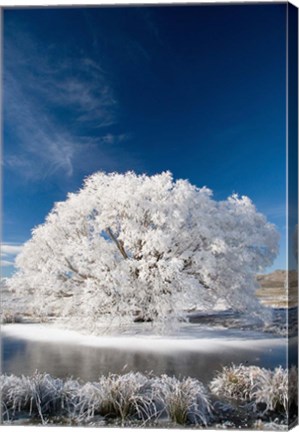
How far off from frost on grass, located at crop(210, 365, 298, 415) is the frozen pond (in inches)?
3.2

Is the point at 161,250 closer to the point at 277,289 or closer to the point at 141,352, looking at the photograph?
the point at 141,352

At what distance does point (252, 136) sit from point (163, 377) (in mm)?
Result: 2352

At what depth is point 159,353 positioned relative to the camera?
5.83m

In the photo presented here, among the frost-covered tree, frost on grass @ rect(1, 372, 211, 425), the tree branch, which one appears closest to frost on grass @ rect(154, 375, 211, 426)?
frost on grass @ rect(1, 372, 211, 425)

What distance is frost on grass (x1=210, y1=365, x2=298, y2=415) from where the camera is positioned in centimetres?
558

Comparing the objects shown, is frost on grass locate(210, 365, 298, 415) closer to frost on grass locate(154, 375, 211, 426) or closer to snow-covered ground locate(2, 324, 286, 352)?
frost on grass locate(154, 375, 211, 426)

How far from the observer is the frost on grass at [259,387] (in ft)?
18.3

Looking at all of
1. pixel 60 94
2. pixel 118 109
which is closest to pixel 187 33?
pixel 118 109

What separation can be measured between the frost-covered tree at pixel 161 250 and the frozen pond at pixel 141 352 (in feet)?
0.71

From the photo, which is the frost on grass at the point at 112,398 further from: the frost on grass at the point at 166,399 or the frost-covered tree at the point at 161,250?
the frost-covered tree at the point at 161,250

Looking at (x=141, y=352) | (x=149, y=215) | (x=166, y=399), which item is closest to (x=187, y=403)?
(x=166, y=399)

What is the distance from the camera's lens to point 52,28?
19.7 feet

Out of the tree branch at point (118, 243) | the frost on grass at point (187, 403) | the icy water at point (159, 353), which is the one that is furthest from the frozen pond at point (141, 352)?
the tree branch at point (118, 243)

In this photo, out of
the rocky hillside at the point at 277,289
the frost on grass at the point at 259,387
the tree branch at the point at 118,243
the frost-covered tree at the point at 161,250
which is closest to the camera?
the frost on grass at the point at 259,387
